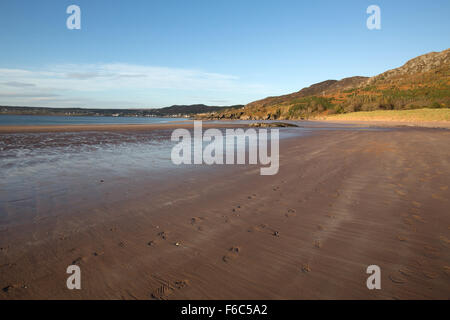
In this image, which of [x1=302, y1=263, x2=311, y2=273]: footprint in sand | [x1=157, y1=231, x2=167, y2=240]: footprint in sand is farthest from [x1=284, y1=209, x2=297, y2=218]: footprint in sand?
[x1=157, y1=231, x2=167, y2=240]: footprint in sand

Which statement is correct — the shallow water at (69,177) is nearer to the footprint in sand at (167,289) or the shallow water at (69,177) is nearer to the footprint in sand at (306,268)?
the footprint in sand at (167,289)

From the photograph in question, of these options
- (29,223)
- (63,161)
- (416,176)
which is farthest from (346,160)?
(63,161)

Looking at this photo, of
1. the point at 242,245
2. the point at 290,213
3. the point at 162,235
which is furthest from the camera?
the point at 290,213

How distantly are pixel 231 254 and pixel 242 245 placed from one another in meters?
0.25

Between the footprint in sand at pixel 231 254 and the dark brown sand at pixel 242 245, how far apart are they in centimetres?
1

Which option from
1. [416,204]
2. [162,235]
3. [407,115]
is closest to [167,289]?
[162,235]

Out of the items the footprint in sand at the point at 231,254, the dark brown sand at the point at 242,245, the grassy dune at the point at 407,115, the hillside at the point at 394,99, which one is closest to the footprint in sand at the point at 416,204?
the dark brown sand at the point at 242,245

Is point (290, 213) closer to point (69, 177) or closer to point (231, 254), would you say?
point (231, 254)

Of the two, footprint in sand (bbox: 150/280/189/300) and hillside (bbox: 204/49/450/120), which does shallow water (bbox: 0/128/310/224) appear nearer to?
footprint in sand (bbox: 150/280/189/300)

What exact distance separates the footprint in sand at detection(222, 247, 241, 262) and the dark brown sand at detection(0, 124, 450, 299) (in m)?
0.01

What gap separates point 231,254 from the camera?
2.84 m
